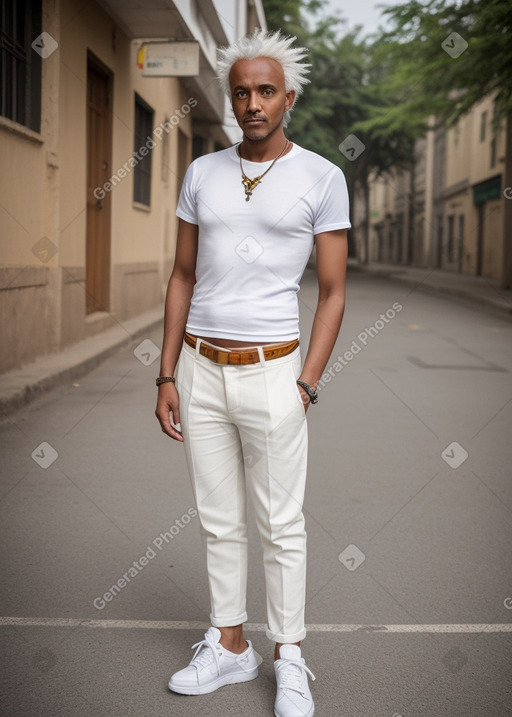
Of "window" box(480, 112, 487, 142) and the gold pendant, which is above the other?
"window" box(480, 112, 487, 142)

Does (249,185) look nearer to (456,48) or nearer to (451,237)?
Result: (456,48)

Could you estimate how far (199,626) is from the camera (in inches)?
131

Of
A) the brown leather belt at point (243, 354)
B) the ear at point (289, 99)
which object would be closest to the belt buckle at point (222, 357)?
the brown leather belt at point (243, 354)

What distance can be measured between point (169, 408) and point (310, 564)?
55.2 inches

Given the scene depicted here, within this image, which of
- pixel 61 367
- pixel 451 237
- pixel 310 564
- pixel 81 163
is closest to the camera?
pixel 310 564

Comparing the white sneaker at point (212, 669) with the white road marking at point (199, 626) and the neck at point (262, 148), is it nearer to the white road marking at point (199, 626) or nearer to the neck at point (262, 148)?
the white road marking at point (199, 626)

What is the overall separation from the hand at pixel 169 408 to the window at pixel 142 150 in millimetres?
12181

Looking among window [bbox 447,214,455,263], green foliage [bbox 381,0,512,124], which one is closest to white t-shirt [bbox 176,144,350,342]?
green foliage [bbox 381,0,512,124]

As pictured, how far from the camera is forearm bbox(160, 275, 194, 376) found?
2924mm

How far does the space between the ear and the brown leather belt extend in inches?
28.7

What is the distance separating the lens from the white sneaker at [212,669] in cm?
282

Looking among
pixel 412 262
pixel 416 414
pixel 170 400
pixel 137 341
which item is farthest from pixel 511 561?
pixel 412 262

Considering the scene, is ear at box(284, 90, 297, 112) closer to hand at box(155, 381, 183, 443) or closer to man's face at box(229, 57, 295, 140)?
man's face at box(229, 57, 295, 140)

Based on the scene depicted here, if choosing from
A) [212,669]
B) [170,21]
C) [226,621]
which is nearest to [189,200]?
[226,621]
